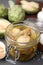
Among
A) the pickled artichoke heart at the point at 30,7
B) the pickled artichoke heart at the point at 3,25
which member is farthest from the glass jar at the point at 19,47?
the pickled artichoke heart at the point at 30,7

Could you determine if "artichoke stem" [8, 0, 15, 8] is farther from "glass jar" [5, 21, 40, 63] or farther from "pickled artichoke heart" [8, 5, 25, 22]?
"glass jar" [5, 21, 40, 63]

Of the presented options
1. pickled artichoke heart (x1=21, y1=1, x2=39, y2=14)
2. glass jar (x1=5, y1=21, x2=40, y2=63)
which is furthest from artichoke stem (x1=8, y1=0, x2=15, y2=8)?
glass jar (x1=5, y1=21, x2=40, y2=63)

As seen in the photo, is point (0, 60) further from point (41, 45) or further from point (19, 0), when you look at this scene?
point (19, 0)

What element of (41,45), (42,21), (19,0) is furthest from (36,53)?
(19,0)

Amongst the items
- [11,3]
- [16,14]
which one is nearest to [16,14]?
[16,14]

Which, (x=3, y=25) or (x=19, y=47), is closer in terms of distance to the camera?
(x=19, y=47)

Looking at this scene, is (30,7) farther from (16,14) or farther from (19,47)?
(19,47)
